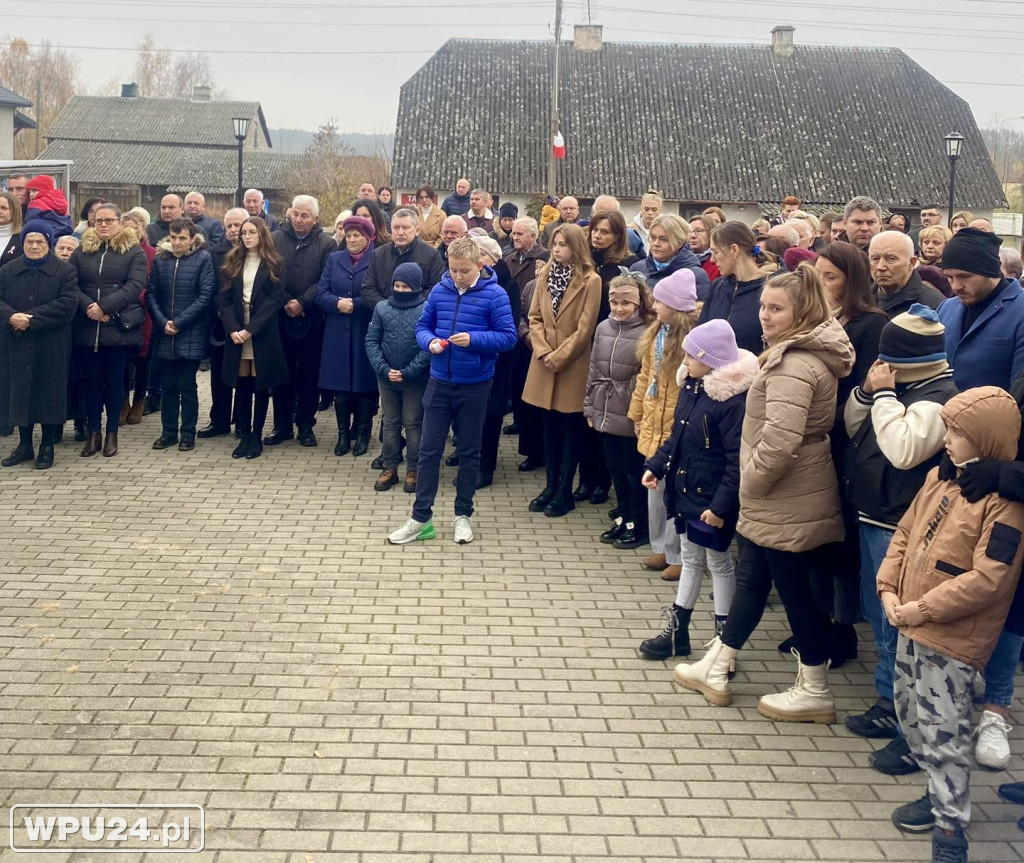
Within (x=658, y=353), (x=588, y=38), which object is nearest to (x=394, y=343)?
(x=658, y=353)

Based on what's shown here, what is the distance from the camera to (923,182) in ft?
131

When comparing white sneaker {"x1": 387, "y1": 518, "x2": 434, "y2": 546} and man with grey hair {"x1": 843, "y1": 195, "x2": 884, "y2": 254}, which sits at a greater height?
man with grey hair {"x1": 843, "y1": 195, "x2": 884, "y2": 254}

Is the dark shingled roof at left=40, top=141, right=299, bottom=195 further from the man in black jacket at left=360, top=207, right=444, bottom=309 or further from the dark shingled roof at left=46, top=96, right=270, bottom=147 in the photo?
the man in black jacket at left=360, top=207, right=444, bottom=309

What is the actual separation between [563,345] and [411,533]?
1.79 meters

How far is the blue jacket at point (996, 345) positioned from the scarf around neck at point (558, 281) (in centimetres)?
346

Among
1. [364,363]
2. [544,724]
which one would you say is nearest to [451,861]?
[544,724]

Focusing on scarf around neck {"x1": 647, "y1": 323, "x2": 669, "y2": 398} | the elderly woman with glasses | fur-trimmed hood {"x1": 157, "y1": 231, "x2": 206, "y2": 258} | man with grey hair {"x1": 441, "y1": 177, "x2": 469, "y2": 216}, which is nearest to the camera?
scarf around neck {"x1": 647, "y1": 323, "x2": 669, "y2": 398}

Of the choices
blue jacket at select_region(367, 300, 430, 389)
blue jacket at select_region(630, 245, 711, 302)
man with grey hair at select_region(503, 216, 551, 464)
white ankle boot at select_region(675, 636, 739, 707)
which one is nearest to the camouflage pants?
white ankle boot at select_region(675, 636, 739, 707)

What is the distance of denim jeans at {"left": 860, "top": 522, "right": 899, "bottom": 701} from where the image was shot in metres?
5.01

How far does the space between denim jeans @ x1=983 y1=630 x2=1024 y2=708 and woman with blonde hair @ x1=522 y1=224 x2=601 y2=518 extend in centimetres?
401

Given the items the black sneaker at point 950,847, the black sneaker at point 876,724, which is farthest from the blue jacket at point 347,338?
the black sneaker at point 950,847

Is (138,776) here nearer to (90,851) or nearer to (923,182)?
(90,851)

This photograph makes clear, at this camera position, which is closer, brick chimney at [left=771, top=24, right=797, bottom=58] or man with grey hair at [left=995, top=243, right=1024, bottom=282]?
man with grey hair at [left=995, top=243, right=1024, bottom=282]

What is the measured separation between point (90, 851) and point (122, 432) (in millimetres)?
7396
